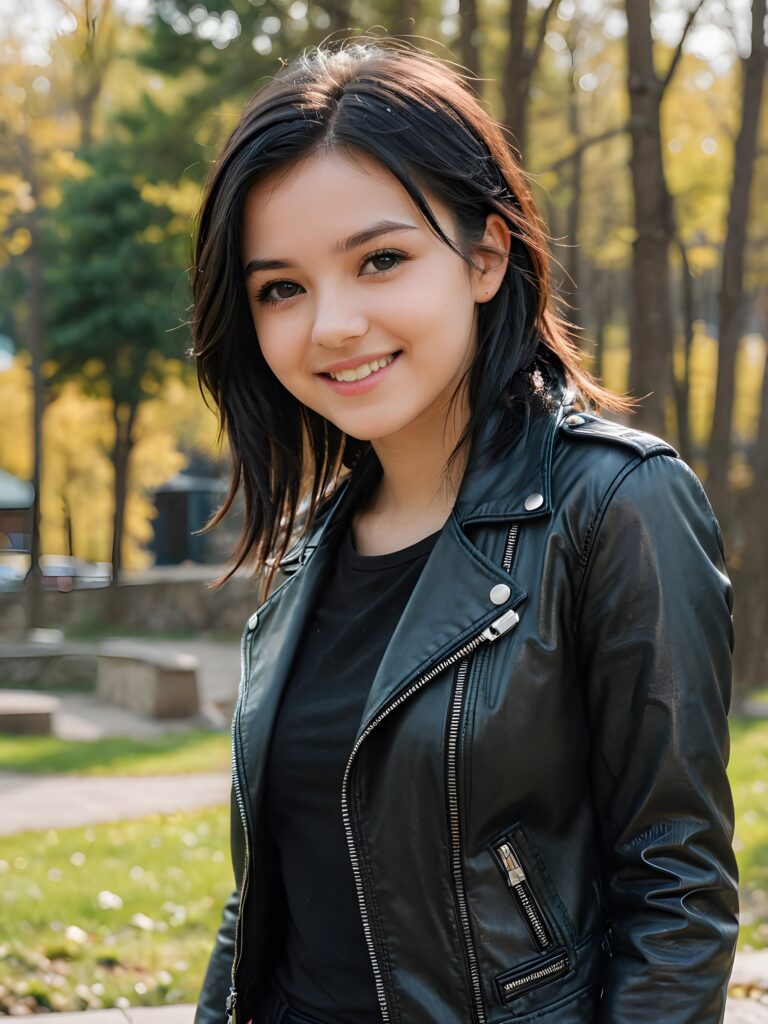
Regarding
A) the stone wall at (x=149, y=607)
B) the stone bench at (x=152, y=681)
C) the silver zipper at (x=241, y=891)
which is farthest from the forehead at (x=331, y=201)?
the stone wall at (x=149, y=607)

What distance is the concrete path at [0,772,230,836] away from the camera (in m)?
8.26

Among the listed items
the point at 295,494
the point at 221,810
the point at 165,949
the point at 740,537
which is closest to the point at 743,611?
the point at 740,537

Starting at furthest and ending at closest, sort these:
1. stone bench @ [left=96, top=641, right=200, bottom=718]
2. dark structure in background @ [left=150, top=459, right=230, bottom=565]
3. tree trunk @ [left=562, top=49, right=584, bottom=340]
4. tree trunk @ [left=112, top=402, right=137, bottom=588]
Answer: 1. dark structure in background @ [left=150, top=459, right=230, bottom=565]
2. tree trunk @ [left=112, top=402, right=137, bottom=588]
3. stone bench @ [left=96, top=641, right=200, bottom=718]
4. tree trunk @ [left=562, top=49, right=584, bottom=340]

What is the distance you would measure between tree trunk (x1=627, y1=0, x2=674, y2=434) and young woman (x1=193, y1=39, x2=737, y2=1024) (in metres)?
4.09

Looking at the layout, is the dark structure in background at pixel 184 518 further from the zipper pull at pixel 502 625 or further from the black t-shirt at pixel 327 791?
the zipper pull at pixel 502 625

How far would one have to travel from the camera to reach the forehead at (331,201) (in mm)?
1789

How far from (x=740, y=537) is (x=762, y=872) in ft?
34.7

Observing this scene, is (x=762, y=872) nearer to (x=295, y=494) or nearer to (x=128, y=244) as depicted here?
(x=295, y=494)

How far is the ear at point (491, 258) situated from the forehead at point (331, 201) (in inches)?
4.8

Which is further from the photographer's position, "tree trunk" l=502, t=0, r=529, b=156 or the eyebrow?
"tree trunk" l=502, t=0, r=529, b=156

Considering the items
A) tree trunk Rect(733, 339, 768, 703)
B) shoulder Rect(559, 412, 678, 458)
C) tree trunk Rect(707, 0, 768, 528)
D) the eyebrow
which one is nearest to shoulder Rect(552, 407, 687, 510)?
shoulder Rect(559, 412, 678, 458)

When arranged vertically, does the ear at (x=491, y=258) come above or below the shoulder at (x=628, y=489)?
above

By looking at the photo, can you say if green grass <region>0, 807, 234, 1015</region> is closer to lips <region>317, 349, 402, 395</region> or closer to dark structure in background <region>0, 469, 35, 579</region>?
lips <region>317, 349, 402, 395</region>

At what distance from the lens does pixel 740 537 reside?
16266 mm
